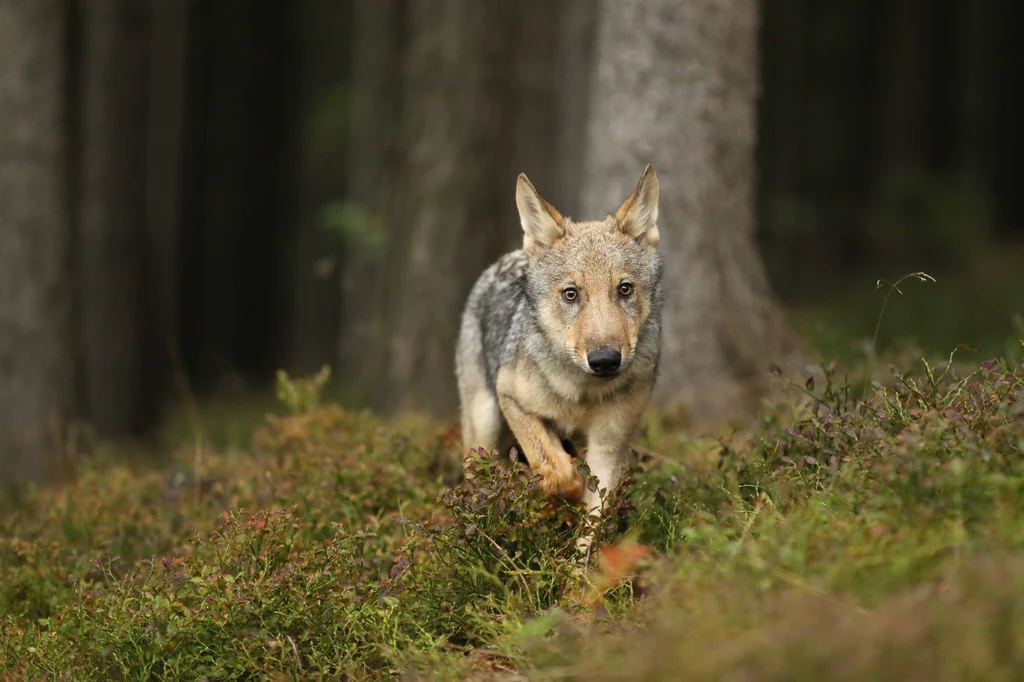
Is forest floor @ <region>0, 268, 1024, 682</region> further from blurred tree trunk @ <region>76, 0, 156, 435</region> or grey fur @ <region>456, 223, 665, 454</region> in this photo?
blurred tree trunk @ <region>76, 0, 156, 435</region>

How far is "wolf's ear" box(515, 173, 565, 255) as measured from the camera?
6.39 meters

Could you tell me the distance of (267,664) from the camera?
191 inches

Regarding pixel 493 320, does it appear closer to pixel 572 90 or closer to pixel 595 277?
pixel 595 277

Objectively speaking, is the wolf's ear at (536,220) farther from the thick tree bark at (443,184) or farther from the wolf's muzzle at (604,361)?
the thick tree bark at (443,184)

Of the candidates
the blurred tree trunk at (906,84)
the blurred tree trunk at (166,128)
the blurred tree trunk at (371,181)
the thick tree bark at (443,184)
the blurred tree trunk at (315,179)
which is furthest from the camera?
the blurred tree trunk at (315,179)

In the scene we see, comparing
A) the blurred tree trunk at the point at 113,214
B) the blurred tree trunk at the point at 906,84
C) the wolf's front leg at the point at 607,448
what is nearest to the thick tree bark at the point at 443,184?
the blurred tree trunk at the point at 113,214

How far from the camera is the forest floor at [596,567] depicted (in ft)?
11.1

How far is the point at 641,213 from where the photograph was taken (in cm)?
645

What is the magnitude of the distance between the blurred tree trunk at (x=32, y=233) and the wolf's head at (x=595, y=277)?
19.4 ft

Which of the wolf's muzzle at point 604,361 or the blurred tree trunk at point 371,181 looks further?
the blurred tree trunk at point 371,181

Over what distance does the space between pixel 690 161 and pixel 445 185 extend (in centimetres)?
466

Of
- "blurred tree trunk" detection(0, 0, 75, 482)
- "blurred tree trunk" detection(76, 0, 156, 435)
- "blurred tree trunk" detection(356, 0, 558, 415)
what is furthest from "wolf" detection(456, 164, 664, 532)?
"blurred tree trunk" detection(76, 0, 156, 435)

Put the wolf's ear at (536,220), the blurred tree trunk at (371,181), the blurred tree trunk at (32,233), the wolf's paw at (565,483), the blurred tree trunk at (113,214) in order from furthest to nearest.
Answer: the blurred tree trunk at (113,214), the blurred tree trunk at (371,181), the blurred tree trunk at (32,233), the wolf's ear at (536,220), the wolf's paw at (565,483)

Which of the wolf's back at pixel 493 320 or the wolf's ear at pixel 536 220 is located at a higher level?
the wolf's ear at pixel 536 220
